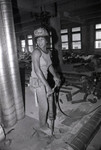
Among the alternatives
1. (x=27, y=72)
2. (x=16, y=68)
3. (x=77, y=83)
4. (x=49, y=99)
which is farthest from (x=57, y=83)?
(x=27, y=72)

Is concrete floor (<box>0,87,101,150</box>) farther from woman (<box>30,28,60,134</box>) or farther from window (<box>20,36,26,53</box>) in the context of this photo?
window (<box>20,36,26,53</box>)

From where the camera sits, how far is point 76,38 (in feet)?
38.0

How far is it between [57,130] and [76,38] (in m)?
10.2

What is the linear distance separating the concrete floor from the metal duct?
0.36 meters

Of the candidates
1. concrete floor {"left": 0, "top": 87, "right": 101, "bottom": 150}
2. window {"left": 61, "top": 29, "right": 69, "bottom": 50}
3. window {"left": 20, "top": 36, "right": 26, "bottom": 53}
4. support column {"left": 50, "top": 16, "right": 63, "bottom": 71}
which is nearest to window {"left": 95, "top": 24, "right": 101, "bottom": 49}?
window {"left": 61, "top": 29, "right": 69, "bottom": 50}

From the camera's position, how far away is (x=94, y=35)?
10.5 metres

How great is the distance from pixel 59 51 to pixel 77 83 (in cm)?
228

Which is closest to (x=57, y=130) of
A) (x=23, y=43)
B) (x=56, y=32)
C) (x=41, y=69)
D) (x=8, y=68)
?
(x=41, y=69)

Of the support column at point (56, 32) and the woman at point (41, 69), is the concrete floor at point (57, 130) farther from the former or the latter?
the support column at point (56, 32)

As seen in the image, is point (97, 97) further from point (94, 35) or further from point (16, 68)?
point (94, 35)

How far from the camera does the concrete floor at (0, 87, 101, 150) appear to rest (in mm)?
2229

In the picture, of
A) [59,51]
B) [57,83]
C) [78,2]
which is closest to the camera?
[57,83]

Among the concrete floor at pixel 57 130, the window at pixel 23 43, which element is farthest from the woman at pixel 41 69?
the window at pixel 23 43

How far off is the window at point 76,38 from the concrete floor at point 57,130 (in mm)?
8762
